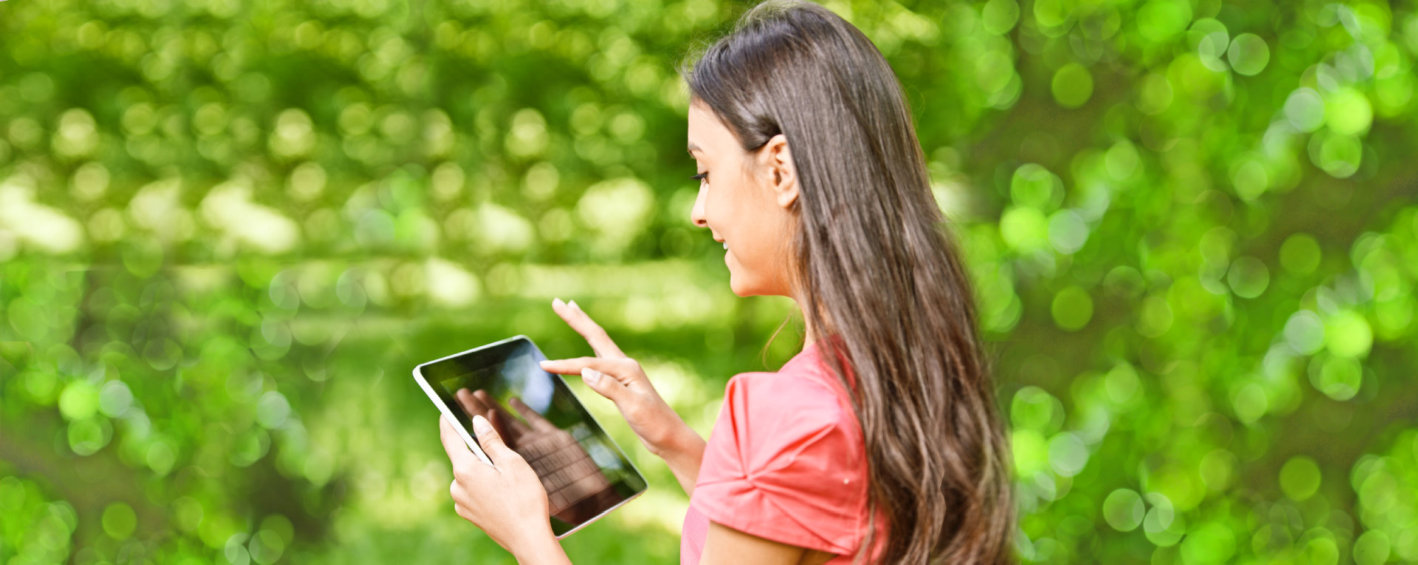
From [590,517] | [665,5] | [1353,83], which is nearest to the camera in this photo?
[590,517]

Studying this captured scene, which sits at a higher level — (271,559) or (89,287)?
(89,287)

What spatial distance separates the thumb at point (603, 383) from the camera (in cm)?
118

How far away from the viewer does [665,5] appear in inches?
96.5

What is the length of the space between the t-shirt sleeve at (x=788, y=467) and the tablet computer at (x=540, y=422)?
0.94ft

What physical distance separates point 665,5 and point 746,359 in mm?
830

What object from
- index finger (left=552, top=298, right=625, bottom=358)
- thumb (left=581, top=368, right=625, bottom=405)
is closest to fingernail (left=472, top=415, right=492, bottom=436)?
thumb (left=581, top=368, right=625, bottom=405)

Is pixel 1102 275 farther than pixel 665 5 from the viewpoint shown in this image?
No

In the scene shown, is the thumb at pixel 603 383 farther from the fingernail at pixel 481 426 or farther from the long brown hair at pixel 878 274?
the long brown hair at pixel 878 274

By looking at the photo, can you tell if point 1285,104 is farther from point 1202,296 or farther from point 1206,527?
point 1206,527

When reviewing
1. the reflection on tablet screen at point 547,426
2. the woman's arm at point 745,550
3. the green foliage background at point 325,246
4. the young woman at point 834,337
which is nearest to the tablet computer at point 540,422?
the reflection on tablet screen at point 547,426

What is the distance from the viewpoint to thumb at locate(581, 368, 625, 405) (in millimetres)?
1180

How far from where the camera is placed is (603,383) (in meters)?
1.21

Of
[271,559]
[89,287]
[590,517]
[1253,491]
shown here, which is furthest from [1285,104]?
[89,287]

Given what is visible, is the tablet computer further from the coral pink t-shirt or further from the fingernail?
the coral pink t-shirt
